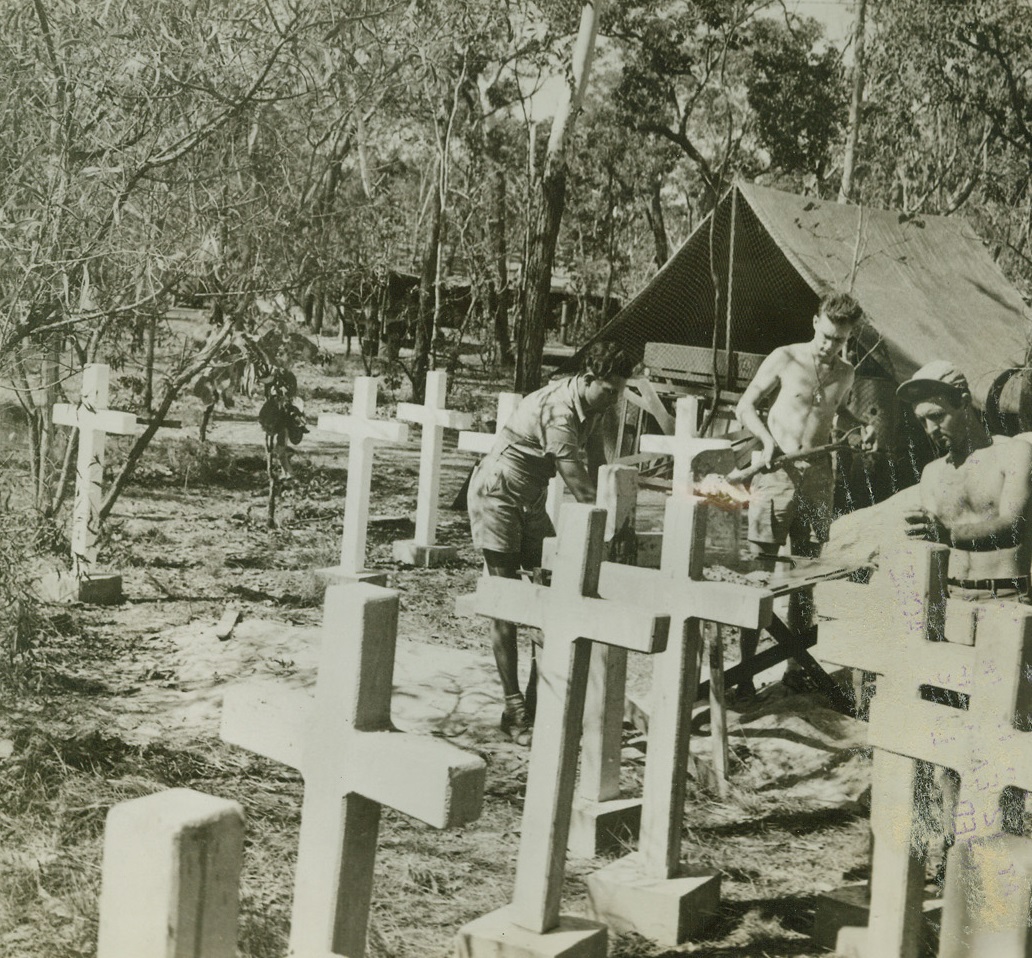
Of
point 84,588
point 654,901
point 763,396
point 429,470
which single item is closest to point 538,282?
point 429,470

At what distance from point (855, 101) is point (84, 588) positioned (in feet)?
24.1

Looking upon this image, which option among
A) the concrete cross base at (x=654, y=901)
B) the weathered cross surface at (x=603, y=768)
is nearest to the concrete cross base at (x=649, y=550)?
the weathered cross surface at (x=603, y=768)

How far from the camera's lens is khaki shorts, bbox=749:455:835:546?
5656 millimetres

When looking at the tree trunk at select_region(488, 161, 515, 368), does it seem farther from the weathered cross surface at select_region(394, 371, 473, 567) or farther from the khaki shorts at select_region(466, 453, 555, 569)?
the khaki shorts at select_region(466, 453, 555, 569)

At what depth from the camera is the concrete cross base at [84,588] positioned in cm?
518

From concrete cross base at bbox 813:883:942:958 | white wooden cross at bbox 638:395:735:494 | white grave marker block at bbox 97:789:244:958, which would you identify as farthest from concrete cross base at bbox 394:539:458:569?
white grave marker block at bbox 97:789:244:958

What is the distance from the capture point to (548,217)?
789 cm

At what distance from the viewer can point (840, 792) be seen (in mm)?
3941

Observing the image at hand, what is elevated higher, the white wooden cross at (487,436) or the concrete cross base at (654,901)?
the white wooden cross at (487,436)

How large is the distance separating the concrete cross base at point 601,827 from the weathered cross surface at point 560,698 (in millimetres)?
915

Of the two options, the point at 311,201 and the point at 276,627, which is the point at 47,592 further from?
the point at 311,201

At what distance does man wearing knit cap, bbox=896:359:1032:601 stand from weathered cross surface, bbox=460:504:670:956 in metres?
1.61

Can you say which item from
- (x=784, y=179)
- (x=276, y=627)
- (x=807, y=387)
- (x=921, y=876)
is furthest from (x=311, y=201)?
(x=784, y=179)

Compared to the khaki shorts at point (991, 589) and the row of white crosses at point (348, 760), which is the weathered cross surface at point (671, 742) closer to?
the khaki shorts at point (991, 589)
